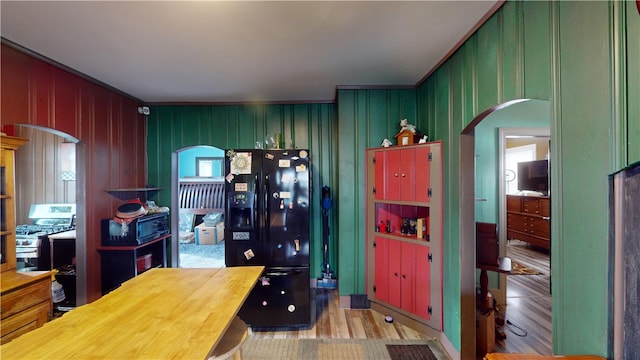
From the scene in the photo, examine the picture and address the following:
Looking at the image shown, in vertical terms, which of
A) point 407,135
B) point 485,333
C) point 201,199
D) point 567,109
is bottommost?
point 485,333

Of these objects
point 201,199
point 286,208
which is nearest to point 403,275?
point 286,208

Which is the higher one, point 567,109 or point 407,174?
point 567,109

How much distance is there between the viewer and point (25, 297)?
188 centimetres

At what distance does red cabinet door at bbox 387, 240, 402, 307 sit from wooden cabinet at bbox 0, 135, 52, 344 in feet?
10.2

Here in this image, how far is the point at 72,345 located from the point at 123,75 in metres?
2.83

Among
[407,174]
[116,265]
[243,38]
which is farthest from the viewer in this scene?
[116,265]

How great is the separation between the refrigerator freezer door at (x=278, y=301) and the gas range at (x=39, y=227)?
2.74 meters

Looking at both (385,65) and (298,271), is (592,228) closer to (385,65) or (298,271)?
(385,65)

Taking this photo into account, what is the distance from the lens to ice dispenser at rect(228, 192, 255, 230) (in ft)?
8.96

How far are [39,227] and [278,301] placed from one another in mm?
3572

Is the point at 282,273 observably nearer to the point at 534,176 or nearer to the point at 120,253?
the point at 120,253

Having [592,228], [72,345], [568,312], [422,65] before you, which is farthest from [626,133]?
[72,345]

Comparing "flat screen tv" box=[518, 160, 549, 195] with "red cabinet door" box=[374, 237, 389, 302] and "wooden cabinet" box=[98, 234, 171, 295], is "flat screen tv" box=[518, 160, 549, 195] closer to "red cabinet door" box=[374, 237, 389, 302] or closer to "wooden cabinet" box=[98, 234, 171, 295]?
"red cabinet door" box=[374, 237, 389, 302]

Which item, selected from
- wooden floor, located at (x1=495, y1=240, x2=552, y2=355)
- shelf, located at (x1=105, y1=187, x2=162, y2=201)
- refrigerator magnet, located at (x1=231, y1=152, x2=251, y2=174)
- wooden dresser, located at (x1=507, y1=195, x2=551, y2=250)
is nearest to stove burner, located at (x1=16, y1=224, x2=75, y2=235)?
shelf, located at (x1=105, y1=187, x2=162, y2=201)
